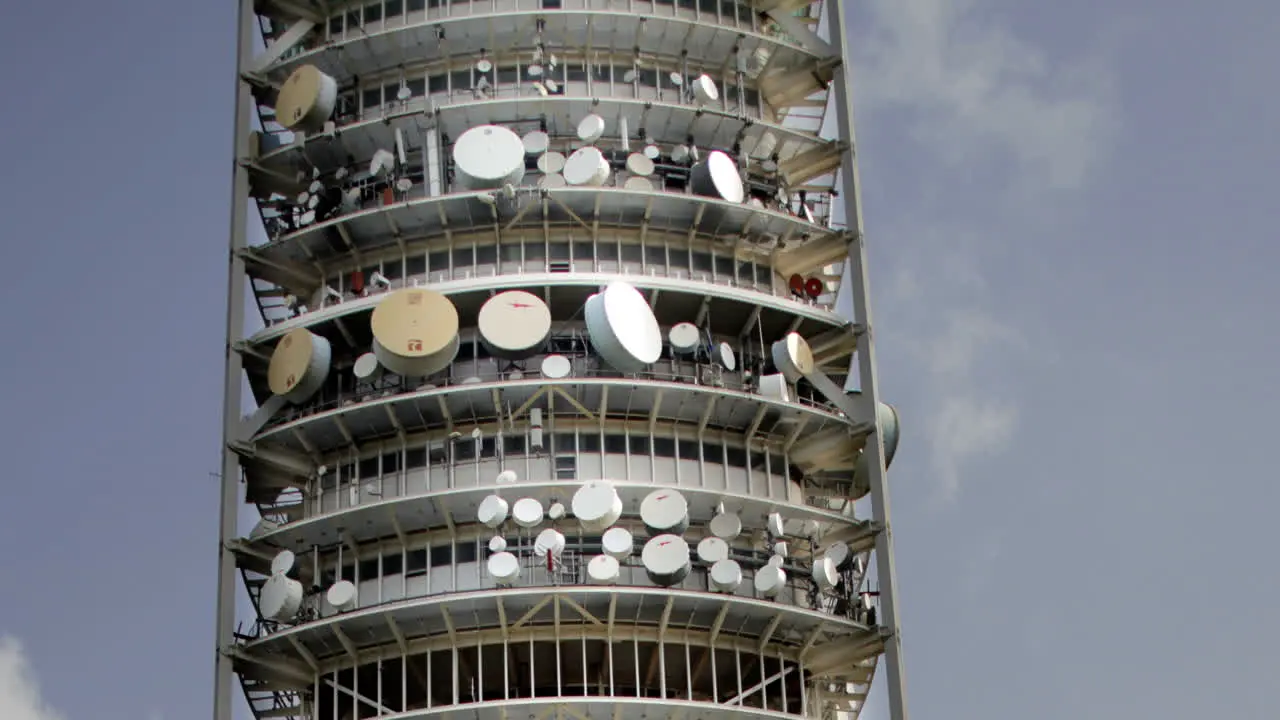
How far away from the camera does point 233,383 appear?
72.5m

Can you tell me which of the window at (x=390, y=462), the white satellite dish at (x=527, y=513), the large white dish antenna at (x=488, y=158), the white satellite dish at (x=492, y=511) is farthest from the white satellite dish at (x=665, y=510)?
the large white dish antenna at (x=488, y=158)

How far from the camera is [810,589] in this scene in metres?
70.1

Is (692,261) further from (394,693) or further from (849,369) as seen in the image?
(394,693)

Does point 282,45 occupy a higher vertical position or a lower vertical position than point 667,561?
higher

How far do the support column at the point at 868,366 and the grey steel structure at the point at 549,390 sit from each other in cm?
12

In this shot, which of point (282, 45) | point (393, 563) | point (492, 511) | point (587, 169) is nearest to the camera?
point (492, 511)

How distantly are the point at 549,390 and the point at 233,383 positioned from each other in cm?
1119

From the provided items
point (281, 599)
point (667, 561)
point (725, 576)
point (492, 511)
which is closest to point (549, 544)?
point (492, 511)

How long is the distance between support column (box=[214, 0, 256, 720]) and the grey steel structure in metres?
0.11

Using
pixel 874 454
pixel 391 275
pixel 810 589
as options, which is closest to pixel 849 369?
pixel 874 454

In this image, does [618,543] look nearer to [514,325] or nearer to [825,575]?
[825,575]

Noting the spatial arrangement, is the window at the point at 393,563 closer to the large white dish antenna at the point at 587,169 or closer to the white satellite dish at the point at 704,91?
the large white dish antenna at the point at 587,169

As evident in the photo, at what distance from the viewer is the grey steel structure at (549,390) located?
66.9 metres

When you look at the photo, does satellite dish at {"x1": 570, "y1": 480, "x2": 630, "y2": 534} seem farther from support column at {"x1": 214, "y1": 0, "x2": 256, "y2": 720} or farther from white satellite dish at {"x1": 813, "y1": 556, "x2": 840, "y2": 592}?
support column at {"x1": 214, "y1": 0, "x2": 256, "y2": 720}
